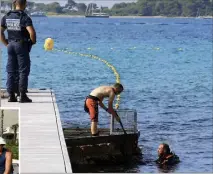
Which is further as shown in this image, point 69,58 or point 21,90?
point 69,58

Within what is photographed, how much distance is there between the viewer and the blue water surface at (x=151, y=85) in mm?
31625

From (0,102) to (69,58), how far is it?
2693 inches

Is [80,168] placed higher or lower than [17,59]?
lower

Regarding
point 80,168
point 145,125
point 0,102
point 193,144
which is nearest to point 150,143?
point 193,144

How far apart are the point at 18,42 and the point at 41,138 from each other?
2.73 m

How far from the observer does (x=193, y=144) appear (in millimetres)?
31672

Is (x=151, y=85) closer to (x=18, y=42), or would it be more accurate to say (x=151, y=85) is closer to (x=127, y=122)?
(x=127, y=122)

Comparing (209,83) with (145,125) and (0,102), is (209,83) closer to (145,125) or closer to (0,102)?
(145,125)

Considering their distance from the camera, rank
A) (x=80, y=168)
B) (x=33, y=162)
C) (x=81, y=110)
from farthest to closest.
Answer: (x=81, y=110) < (x=80, y=168) < (x=33, y=162)

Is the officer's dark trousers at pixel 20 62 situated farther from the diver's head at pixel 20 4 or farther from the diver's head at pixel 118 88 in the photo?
the diver's head at pixel 118 88

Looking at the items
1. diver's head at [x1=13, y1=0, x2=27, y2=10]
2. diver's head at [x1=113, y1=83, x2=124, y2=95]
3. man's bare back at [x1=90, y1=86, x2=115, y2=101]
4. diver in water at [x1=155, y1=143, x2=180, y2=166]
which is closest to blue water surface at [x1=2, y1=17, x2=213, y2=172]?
diver in water at [x1=155, y1=143, x2=180, y2=166]

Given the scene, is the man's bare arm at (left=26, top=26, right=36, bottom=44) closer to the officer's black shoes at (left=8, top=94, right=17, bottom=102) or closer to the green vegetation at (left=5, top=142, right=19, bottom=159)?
the officer's black shoes at (left=8, top=94, right=17, bottom=102)

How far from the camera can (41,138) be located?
1458 cm

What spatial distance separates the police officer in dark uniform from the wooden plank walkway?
0.44m
